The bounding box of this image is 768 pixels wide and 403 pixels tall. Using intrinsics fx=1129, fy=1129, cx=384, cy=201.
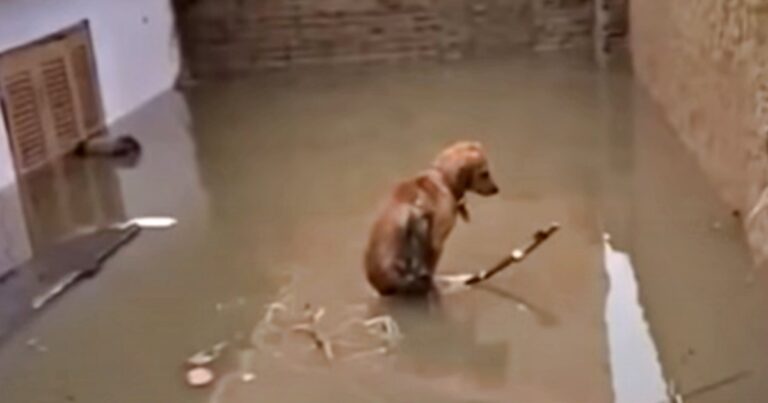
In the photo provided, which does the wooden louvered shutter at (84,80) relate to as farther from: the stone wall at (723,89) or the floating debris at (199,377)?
the floating debris at (199,377)

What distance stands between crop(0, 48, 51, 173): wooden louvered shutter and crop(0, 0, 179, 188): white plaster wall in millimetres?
93

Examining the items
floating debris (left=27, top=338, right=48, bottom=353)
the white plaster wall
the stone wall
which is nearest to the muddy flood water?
floating debris (left=27, top=338, right=48, bottom=353)

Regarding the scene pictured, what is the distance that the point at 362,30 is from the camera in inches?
336

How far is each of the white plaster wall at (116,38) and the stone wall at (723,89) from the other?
3351mm

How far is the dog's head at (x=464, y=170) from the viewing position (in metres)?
3.70

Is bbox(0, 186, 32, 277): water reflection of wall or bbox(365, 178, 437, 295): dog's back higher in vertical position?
bbox(365, 178, 437, 295): dog's back

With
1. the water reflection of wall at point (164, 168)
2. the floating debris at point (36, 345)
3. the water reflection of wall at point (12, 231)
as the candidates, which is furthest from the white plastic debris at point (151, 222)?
the floating debris at point (36, 345)

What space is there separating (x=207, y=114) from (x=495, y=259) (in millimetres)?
3479

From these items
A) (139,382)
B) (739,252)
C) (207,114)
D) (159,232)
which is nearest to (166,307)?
(139,382)

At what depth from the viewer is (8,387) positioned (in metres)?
3.25

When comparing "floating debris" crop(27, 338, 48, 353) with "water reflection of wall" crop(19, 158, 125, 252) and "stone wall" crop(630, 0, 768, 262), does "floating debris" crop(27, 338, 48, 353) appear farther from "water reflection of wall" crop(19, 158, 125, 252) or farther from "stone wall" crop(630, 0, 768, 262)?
"stone wall" crop(630, 0, 768, 262)

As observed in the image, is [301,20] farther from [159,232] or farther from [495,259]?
[495,259]

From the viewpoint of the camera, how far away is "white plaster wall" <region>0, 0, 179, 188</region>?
6.07m

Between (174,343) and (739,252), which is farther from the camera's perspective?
(739,252)
